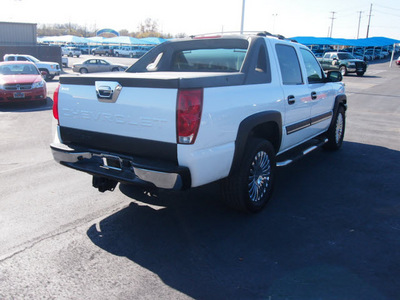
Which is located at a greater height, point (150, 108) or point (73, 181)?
point (150, 108)

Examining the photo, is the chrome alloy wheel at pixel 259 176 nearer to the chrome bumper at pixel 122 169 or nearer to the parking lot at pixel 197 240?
the parking lot at pixel 197 240

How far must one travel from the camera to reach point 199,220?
4.29m

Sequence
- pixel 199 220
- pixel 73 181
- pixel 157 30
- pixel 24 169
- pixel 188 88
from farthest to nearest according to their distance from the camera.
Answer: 1. pixel 157 30
2. pixel 24 169
3. pixel 73 181
4. pixel 199 220
5. pixel 188 88

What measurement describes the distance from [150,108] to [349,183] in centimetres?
353

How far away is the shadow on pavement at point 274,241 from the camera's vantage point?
3.10 metres

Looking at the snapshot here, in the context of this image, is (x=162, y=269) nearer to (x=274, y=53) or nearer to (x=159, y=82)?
(x=159, y=82)

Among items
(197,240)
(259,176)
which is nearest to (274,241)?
(197,240)

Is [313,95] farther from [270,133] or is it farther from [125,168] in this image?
[125,168]

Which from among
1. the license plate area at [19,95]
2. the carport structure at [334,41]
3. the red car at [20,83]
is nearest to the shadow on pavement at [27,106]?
the red car at [20,83]

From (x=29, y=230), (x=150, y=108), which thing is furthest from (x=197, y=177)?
(x=29, y=230)

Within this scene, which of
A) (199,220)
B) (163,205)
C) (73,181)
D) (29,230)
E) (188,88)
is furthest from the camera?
(73,181)

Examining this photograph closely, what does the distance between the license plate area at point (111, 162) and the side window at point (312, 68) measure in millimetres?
3357

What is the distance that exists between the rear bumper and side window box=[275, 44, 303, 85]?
7.48 ft

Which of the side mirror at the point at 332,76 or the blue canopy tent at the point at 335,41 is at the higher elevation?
the blue canopy tent at the point at 335,41
